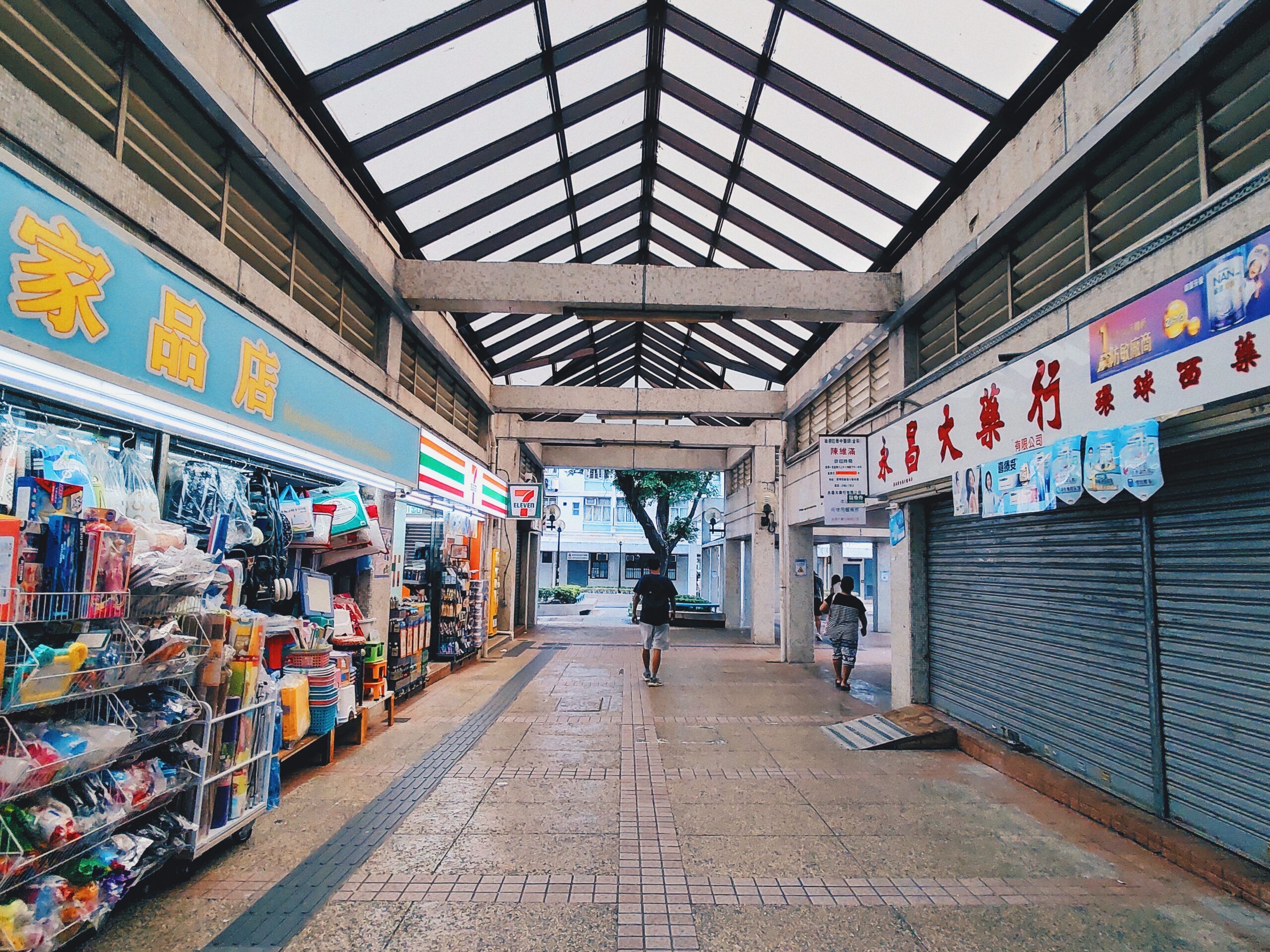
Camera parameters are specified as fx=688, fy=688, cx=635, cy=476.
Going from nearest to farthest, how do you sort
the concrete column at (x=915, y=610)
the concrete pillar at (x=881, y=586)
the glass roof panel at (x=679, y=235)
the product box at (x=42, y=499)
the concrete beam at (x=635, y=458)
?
the product box at (x=42, y=499) → the concrete column at (x=915, y=610) → the glass roof panel at (x=679, y=235) → the concrete pillar at (x=881, y=586) → the concrete beam at (x=635, y=458)

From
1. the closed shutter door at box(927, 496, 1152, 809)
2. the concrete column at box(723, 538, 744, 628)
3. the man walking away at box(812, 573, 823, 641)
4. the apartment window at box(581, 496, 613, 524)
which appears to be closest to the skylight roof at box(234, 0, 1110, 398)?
the closed shutter door at box(927, 496, 1152, 809)

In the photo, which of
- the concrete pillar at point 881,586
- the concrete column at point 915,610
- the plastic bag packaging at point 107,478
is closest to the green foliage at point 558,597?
the concrete pillar at point 881,586

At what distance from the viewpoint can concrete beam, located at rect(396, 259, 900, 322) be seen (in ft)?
25.7

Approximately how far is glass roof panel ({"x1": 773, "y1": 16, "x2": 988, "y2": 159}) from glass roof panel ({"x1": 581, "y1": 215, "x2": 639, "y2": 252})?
425cm

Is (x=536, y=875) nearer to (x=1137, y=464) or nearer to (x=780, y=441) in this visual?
(x=1137, y=464)

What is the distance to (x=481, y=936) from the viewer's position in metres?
3.23

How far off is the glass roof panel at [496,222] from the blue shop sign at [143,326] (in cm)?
317

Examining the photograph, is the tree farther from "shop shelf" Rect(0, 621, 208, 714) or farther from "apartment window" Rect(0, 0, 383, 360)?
"shop shelf" Rect(0, 621, 208, 714)

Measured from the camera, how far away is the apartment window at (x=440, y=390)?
952 centimetres

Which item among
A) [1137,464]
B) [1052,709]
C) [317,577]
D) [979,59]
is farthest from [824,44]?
[317,577]

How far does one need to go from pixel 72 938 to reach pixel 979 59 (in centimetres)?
772

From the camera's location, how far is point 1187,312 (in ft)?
12.3

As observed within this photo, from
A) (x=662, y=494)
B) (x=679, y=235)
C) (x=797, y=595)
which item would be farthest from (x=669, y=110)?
(x=662, y=494)

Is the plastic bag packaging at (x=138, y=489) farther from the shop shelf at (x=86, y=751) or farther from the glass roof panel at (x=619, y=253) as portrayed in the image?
the glass roof panel at (x=619, y=253)
